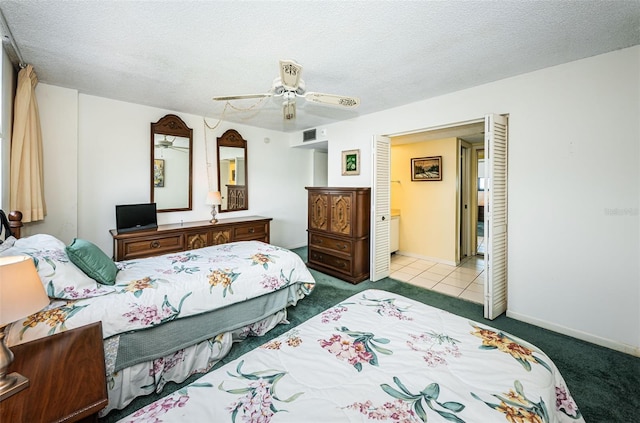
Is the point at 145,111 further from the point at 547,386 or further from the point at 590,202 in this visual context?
the point at 590,202

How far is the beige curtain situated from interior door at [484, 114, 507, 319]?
430 centimetres

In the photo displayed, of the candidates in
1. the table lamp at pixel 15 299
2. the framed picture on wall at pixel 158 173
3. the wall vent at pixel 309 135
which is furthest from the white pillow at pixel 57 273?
the wall vent at pixel 309 135

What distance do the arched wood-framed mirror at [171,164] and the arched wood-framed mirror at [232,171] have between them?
515mm

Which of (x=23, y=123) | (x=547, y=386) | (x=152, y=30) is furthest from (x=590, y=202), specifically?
(x=23, y=123)

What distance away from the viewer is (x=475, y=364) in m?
1.13

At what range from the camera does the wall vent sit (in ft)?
16.2

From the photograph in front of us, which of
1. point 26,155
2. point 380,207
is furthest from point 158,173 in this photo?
point 380,207

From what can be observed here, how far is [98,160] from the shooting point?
3443mm

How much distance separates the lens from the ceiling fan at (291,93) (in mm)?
1963

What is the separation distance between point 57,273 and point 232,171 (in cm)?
328

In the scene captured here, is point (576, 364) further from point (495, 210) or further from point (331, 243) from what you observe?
point (331, 243)

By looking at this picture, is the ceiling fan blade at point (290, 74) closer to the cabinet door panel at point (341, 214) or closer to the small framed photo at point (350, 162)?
the cabinet door panel at point (341, 214)

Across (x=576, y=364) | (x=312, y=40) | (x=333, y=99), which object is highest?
(x=312, y=40)

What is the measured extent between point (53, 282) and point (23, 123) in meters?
1.81
